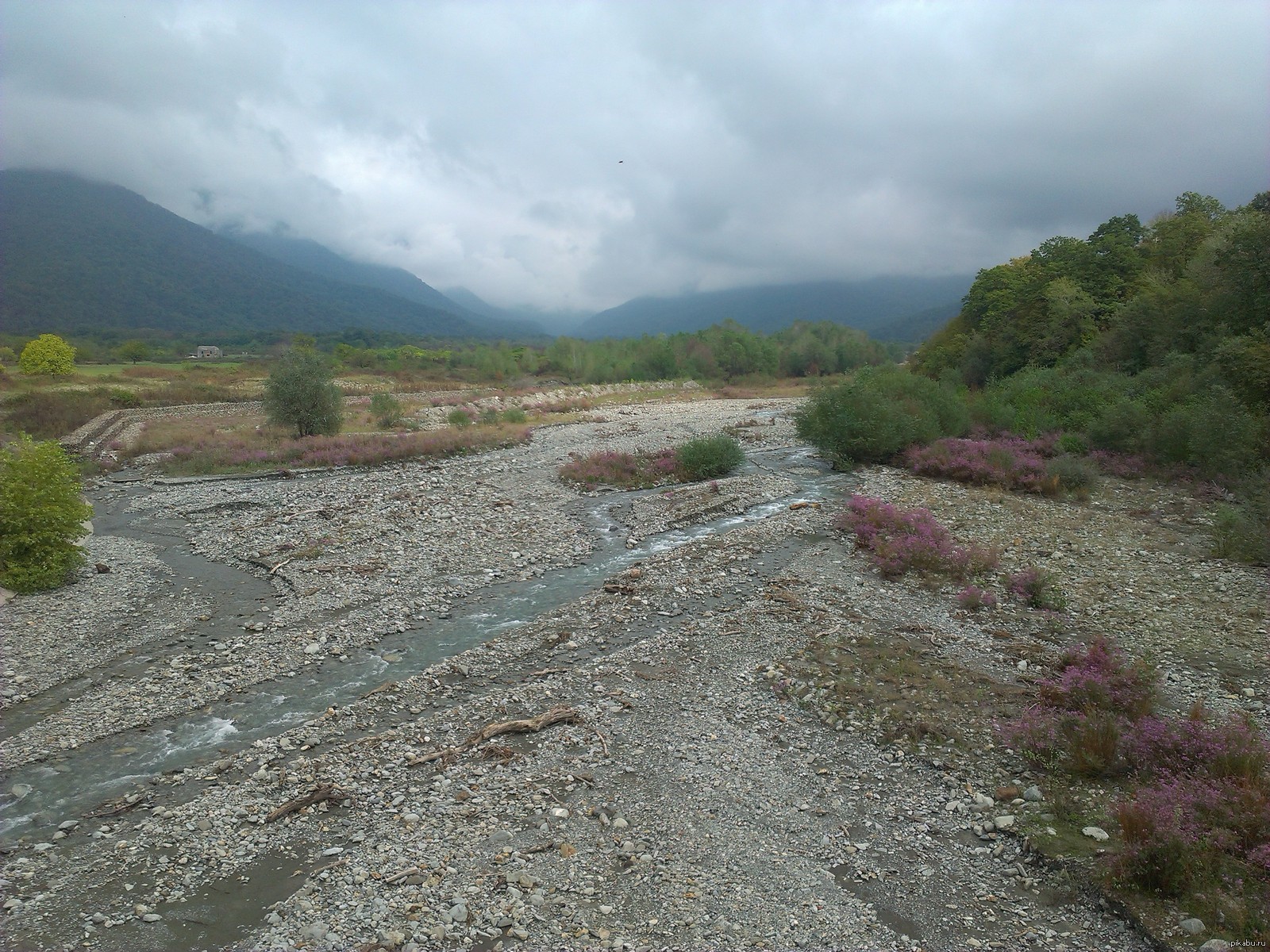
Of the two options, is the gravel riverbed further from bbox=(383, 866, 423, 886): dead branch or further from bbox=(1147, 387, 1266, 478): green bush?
bbox=(1147, 387, 1266, 478): green bush

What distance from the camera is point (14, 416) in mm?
41438

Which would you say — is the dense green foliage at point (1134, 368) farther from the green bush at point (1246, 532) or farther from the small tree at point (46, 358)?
the small tree at point (46, 358)

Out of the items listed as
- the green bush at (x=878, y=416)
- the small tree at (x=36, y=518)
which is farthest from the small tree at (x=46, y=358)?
the green bush at (x=878, y=416)

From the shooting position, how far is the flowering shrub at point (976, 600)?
577 inches

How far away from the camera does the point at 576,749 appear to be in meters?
9.93

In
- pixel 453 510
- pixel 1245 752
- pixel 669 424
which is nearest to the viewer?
pixel 1245 752

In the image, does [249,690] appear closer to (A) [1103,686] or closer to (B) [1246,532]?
(A) [1103,686]

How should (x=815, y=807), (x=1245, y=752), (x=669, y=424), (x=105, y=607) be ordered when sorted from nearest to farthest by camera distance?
(x=1245, y=752) → (x=815, y=807) → (x=105, y=607) → (x=669, y=424)

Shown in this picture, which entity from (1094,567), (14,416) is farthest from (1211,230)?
(14,416)

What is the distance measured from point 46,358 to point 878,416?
72.3 meters

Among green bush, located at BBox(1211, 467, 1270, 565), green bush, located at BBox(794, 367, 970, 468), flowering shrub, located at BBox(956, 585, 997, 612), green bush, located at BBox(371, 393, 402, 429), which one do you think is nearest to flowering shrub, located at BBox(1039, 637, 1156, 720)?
flowering shrub, located at BBox(956, 585, 997, 612)

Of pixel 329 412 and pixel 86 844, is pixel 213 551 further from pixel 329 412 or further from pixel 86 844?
pixel 329 412

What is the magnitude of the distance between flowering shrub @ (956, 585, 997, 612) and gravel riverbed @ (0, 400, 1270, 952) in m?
0.32

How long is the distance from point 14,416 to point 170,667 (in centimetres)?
4260
